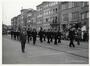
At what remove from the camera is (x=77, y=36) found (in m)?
4.82

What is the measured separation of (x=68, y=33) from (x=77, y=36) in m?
0.25

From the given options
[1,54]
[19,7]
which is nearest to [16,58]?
[1,54]

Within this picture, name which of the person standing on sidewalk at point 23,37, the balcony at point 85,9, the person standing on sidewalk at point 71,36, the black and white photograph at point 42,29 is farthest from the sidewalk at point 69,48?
the balcony at point 85,9

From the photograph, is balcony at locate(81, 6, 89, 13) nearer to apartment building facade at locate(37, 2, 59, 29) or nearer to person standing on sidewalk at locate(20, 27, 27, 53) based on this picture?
apartment building facade at locate(37, 2, 59, 29)

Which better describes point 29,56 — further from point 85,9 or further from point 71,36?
point 85,9

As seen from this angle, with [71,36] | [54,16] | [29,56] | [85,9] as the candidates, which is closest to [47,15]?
[54,16]

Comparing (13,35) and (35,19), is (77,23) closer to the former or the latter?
(35,19)

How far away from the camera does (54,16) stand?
4.85 meters

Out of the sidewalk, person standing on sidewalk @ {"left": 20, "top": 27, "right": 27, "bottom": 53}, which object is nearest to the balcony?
the sidewalk

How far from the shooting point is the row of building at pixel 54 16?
4.67 m

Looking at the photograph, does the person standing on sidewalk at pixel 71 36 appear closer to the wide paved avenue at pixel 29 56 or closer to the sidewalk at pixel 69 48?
the sidewalk at pixel 69 48

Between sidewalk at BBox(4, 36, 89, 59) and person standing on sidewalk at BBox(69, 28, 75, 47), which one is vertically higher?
person standing on sidewalk at BBox(69, 28, 75, 47)

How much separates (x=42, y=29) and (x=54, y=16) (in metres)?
0.45

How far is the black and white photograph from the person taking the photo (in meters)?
4.61
